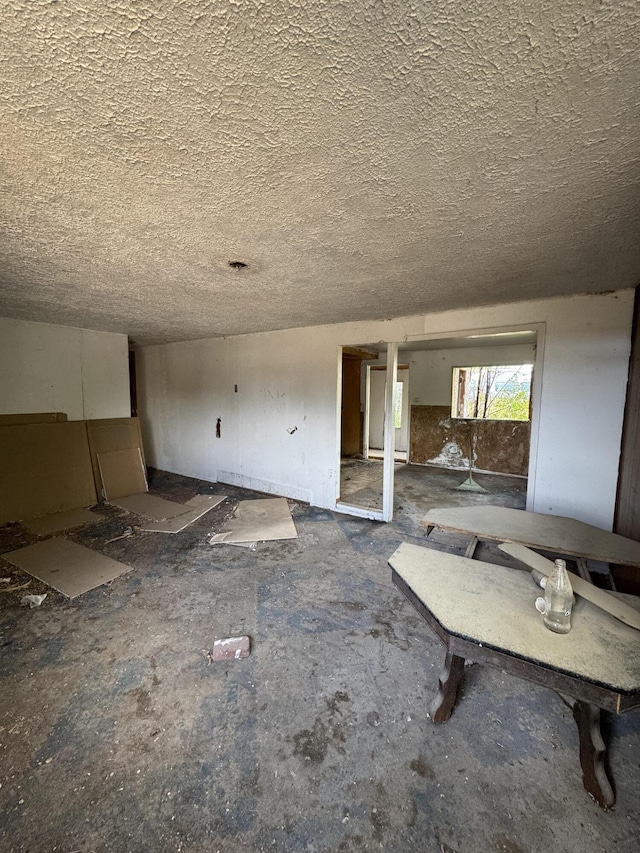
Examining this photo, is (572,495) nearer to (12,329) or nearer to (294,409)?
(294,409)

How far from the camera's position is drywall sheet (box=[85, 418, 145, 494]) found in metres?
4.60

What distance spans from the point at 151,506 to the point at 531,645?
14.4 ft

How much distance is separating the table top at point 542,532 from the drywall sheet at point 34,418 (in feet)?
15.6

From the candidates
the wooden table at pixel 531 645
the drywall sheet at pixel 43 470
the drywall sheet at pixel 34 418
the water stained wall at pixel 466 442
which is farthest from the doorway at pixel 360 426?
the drywall sheet at pixel 34 418

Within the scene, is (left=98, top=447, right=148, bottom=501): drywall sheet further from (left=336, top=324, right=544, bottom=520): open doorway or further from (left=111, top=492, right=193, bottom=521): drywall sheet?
(left=336, top=324, right=544, bottom=520): open doorway

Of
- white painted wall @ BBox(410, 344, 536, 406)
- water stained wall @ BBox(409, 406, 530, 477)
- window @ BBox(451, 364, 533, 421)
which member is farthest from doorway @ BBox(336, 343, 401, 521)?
window @ BBox(451, 364, 533, 421)

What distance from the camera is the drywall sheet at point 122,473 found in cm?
462

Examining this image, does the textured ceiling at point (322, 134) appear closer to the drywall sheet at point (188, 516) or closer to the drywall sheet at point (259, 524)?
the drywall sheet at point (259, 524)

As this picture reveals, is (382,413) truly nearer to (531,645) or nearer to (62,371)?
(62,371)

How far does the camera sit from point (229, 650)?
6.33 ft

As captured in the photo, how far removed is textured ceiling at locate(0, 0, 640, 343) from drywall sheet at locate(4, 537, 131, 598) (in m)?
2.37

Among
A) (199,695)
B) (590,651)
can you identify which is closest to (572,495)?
(590,651)

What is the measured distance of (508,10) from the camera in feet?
2.28

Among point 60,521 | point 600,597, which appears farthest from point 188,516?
point 600,597
